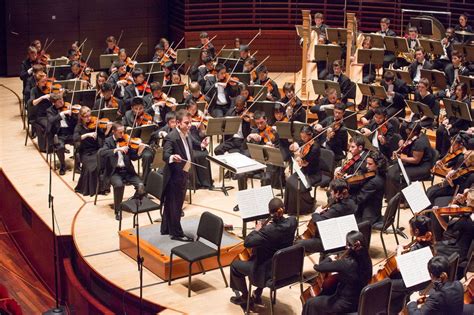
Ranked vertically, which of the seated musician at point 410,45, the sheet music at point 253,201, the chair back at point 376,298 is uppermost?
the seated musician at point 410,45

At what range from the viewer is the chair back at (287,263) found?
7449 millimetres

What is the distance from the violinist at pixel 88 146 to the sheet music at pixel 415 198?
4.49m

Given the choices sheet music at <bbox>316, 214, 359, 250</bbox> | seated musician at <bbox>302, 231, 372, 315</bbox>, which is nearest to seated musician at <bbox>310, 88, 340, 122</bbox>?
sheet music at <bbox>316, 214, 359, 250</bbox>

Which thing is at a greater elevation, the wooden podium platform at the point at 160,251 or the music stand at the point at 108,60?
the music stand at the point at 108,60

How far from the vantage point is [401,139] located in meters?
10.8

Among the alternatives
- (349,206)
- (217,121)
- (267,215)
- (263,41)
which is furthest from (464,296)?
(263,41)

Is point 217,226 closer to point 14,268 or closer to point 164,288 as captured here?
point 164,288

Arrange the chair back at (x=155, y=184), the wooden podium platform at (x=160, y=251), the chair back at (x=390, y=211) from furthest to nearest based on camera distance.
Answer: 1. the chair back at (x=155, y=184)
2. the chair back at (x=390, y=211)
3. the wooden podium platform at (x=160, y=251)

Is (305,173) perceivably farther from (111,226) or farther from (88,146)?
(88,146)

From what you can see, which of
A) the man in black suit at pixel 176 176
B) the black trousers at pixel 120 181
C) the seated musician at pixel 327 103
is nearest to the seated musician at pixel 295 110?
the seated musician at pixel 327 103

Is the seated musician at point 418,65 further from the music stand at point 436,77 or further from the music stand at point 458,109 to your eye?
the music stand at point 458,109

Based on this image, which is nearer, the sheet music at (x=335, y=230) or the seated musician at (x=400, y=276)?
the seated musician at (x=400, y=276)

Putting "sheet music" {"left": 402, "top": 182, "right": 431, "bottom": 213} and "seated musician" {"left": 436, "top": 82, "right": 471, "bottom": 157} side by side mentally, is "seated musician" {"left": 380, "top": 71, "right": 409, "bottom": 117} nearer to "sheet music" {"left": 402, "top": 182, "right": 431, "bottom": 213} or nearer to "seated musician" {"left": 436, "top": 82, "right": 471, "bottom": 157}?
"seated musician" {"left": 436, "top": 82, "right": 471, "bottom": 157}

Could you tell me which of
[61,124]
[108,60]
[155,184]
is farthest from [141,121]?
[108,60]
